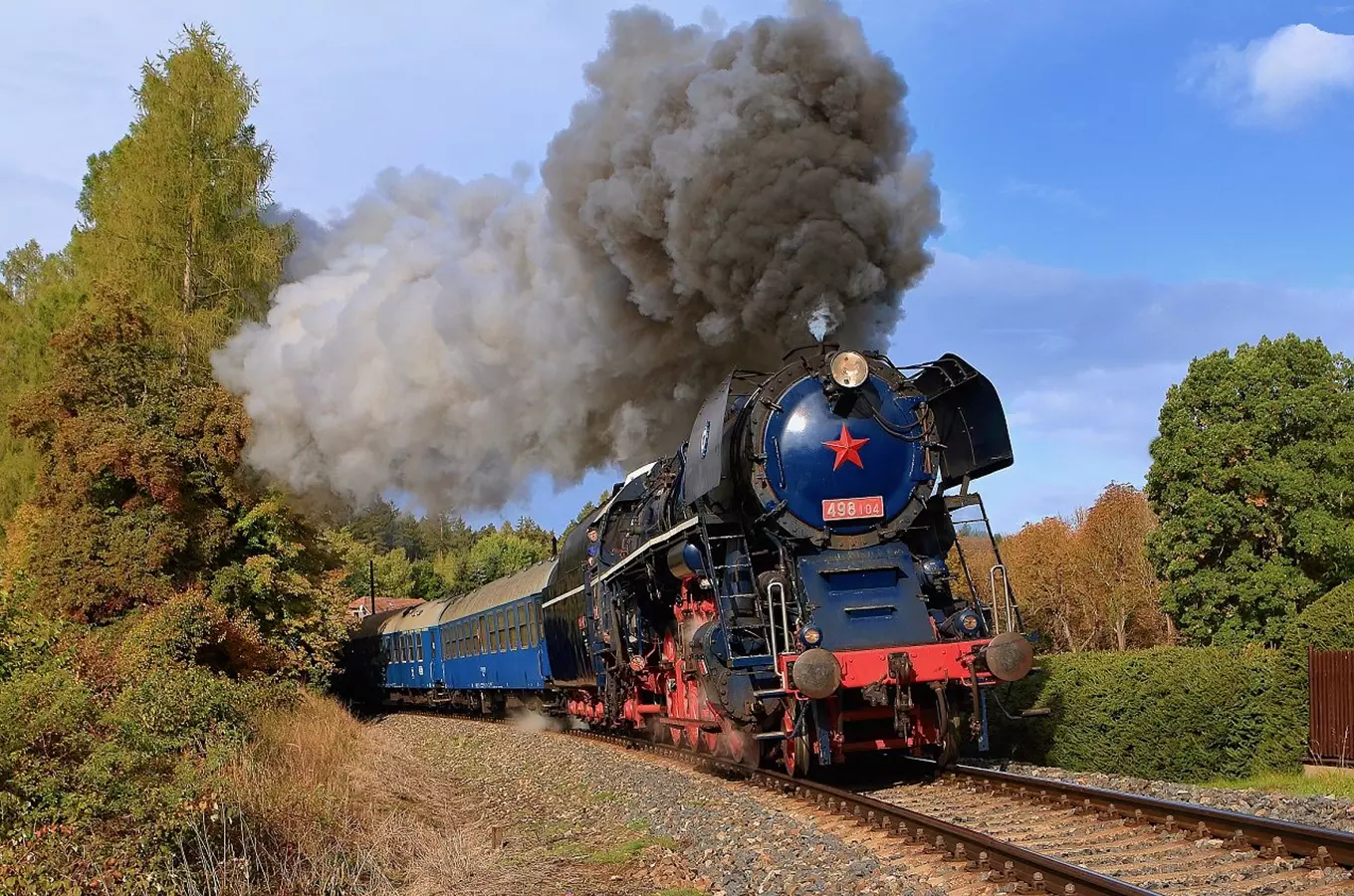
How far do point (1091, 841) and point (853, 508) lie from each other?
3399 millimetres

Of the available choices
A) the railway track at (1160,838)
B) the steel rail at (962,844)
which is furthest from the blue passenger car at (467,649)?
the railway track at (1160,838)

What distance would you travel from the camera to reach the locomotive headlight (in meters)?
9.20

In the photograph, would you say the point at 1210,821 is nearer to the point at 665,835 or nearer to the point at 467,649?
the point at 665,835

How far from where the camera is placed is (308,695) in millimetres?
18375

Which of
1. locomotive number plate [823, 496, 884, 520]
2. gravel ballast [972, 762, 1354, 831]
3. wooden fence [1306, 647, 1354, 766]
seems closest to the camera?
gravel ballast [972, 762, 1354, 831]

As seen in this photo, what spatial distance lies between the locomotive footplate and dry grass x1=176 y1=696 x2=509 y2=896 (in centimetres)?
320

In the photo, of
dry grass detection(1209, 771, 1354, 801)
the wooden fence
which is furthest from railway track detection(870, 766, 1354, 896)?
the wooden fence

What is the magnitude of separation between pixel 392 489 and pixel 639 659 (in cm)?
533

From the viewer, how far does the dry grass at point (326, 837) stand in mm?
6770

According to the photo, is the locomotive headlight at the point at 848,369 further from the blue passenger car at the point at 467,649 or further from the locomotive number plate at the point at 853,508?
the blue passenger car at the point at 467,649

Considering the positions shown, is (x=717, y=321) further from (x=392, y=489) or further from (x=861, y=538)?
(x=392, y=489)

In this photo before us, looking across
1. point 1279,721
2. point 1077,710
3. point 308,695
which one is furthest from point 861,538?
point 308,695

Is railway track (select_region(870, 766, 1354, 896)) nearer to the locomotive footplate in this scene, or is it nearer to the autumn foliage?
the locomotive footplate

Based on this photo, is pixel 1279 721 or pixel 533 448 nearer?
pixel 1279 721
